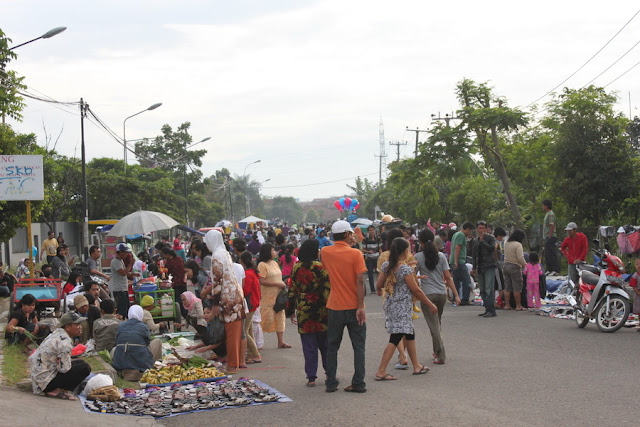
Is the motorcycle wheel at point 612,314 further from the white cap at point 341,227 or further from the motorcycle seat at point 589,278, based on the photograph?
the white cap at point 341,227

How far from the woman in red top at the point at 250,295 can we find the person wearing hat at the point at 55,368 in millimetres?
2807

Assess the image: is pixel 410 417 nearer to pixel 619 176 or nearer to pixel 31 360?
pixel 31 360

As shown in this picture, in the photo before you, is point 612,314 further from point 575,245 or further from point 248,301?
point 248,301

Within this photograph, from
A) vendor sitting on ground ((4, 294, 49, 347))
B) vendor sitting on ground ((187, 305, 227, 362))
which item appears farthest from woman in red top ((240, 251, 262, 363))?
vendor sitting on ground ((4, 294, 49, 347))

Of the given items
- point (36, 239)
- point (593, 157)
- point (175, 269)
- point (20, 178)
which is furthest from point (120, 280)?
point (36, 239)

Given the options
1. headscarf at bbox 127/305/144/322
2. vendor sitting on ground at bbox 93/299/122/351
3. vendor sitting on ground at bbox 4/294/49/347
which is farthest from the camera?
vendor sitting on ground at bbox 4/294/49/347

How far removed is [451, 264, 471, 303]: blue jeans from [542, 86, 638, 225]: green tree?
22.6ft

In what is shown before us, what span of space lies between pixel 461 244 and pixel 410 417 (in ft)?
30.1

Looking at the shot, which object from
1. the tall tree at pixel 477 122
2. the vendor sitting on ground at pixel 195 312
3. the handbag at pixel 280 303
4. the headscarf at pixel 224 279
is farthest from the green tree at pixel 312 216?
the headscarf at pixel 224 279

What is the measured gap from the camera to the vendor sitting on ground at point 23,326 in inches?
445

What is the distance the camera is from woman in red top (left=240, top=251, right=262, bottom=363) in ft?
34.9

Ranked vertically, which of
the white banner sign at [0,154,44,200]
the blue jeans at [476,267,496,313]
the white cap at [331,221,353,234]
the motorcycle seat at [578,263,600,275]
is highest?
the white banner sign at [0,154,44,200]

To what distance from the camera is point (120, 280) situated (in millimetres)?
14555

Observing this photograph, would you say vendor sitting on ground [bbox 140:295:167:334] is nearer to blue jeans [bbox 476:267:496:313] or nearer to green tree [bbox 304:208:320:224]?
blue jeans [bbox 476:267:496:313]
